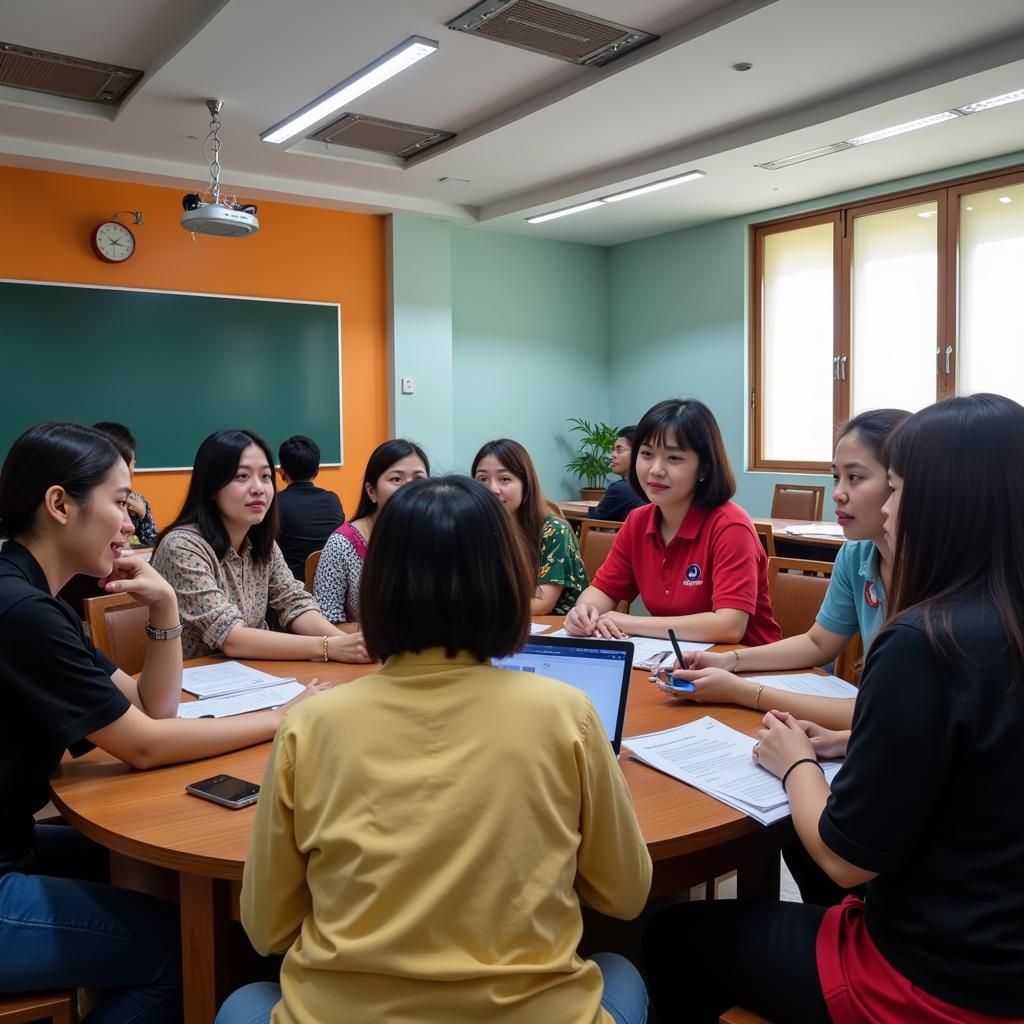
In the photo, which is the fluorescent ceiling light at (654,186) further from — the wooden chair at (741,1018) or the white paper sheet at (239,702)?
the wooden chair at (741,1018)

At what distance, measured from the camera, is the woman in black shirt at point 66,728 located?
1.36 meters

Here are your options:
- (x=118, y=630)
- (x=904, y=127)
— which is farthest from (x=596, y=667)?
(x=904, y=127)

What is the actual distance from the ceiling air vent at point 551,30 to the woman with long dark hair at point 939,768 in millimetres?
3368

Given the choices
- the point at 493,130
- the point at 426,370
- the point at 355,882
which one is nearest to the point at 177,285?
the point at 426,370

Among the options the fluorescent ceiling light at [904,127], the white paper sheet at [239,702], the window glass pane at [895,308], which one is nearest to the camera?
the white paper sheet at [239,702]

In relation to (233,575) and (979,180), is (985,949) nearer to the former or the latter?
(233,575)

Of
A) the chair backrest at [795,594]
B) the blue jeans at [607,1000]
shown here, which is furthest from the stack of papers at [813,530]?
the blue jeans at [607,1000]

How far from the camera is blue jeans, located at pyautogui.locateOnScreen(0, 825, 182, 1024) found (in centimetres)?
132

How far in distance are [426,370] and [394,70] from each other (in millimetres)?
2967

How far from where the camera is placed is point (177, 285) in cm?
606

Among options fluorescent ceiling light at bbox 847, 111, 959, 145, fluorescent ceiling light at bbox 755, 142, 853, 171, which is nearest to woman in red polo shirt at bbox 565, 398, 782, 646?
fluorescent ceiling light at bbox 847, 111, 959, 145

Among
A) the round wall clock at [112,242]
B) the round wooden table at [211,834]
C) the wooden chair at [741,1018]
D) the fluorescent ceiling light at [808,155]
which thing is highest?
the fluorescent ceiling light at [808,155]

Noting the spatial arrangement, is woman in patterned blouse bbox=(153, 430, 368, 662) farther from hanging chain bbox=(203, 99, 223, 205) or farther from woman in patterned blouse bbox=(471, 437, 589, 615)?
hanging chain bbox=(203, 99, 223, 205)

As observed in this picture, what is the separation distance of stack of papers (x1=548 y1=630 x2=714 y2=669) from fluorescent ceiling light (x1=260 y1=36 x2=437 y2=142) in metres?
3.01
